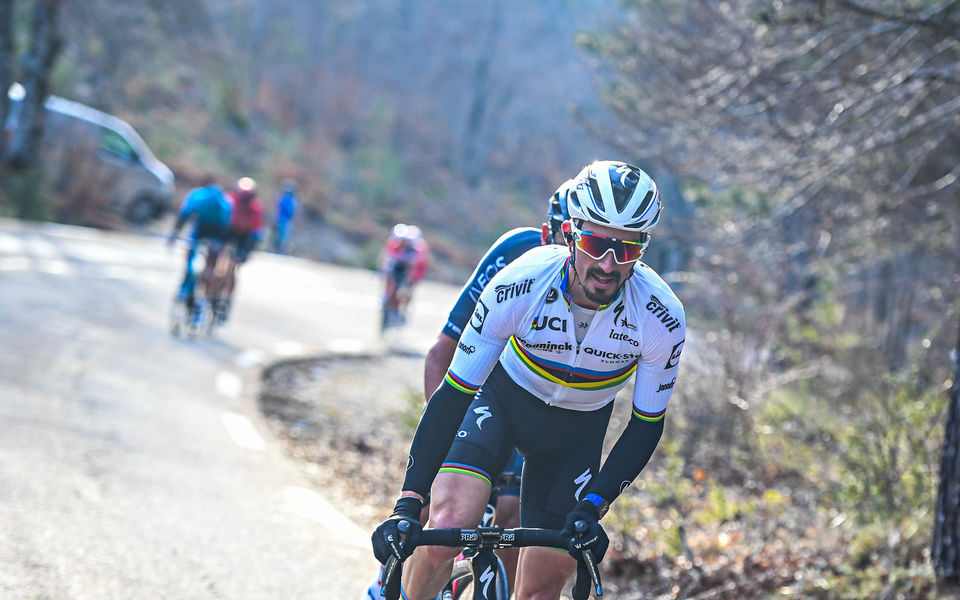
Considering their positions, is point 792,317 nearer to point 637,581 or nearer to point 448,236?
point 637,581

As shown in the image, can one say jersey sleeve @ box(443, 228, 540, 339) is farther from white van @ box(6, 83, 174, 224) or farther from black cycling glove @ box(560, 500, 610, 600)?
white van @ box(6, 83, 174, 224)

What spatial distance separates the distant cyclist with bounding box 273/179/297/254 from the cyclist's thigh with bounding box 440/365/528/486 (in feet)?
81.4

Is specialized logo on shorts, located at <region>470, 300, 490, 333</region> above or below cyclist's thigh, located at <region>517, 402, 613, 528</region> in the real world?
above

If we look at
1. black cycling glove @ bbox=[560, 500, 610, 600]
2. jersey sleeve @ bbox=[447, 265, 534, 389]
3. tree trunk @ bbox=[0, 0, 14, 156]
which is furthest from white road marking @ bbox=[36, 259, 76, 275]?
black cycling glove @ bbox=[560, 500, 610, 600]

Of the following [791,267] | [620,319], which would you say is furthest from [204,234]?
[620,319]

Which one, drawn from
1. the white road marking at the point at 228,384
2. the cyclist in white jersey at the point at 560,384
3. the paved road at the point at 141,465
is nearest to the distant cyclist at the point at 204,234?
the paved road at the point at 141,465

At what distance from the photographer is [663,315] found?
3.76m

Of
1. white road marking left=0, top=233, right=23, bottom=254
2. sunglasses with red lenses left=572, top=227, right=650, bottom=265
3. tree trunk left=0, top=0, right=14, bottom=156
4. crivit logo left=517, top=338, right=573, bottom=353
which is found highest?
tree trunk left=0, top=0, right=14, bottom=156

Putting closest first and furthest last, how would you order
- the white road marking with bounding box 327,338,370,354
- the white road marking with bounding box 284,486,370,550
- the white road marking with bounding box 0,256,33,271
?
1. the white road marking with bounding box 284,486,370,550
2. the white road marking with bounding box 0,256,33,271
3. the white road marking with bounding box 327,338,370,354

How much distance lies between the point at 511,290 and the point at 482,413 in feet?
1.79

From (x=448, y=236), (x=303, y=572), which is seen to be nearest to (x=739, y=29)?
(x=303, y=572)

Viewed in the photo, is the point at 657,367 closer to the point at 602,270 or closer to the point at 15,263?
the point at 602,270

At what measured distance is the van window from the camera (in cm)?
2462

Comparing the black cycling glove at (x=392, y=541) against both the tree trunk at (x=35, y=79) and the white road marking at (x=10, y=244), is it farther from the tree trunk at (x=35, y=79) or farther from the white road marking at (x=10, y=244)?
the tree trunk at (x=35, y=79)
